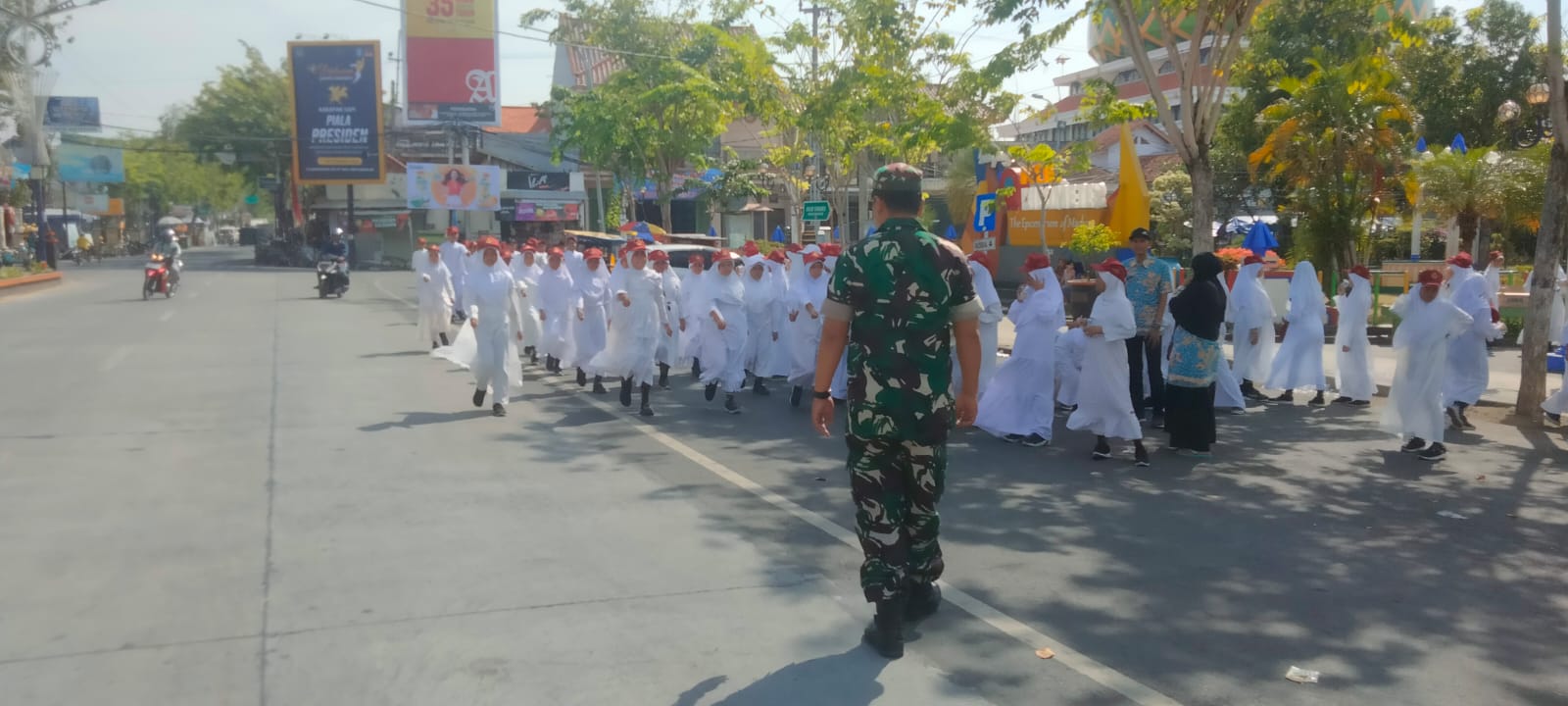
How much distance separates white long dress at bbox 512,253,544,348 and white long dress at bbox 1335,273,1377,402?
8.88m

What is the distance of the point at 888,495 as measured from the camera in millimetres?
4688

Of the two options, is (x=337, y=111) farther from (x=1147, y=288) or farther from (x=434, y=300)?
(x=1147, y=288)

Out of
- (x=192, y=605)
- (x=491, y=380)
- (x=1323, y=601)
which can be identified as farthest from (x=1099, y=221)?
(x=192, y=605)

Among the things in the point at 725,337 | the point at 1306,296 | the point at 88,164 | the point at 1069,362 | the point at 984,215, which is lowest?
the point at 1069,362

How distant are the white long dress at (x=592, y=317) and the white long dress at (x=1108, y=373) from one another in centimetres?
586

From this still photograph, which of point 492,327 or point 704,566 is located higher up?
point 492,327

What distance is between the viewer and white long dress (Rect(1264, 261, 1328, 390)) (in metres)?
12.5

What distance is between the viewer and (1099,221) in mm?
27422

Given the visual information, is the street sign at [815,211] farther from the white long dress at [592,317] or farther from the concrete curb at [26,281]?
the concrete curb at [26,281]

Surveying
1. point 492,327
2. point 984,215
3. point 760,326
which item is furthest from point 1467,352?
point 984,215

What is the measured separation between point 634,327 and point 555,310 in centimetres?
321

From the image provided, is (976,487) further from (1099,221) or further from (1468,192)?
(1099,221)

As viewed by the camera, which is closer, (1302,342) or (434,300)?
(1302,342)

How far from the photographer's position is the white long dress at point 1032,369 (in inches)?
383
